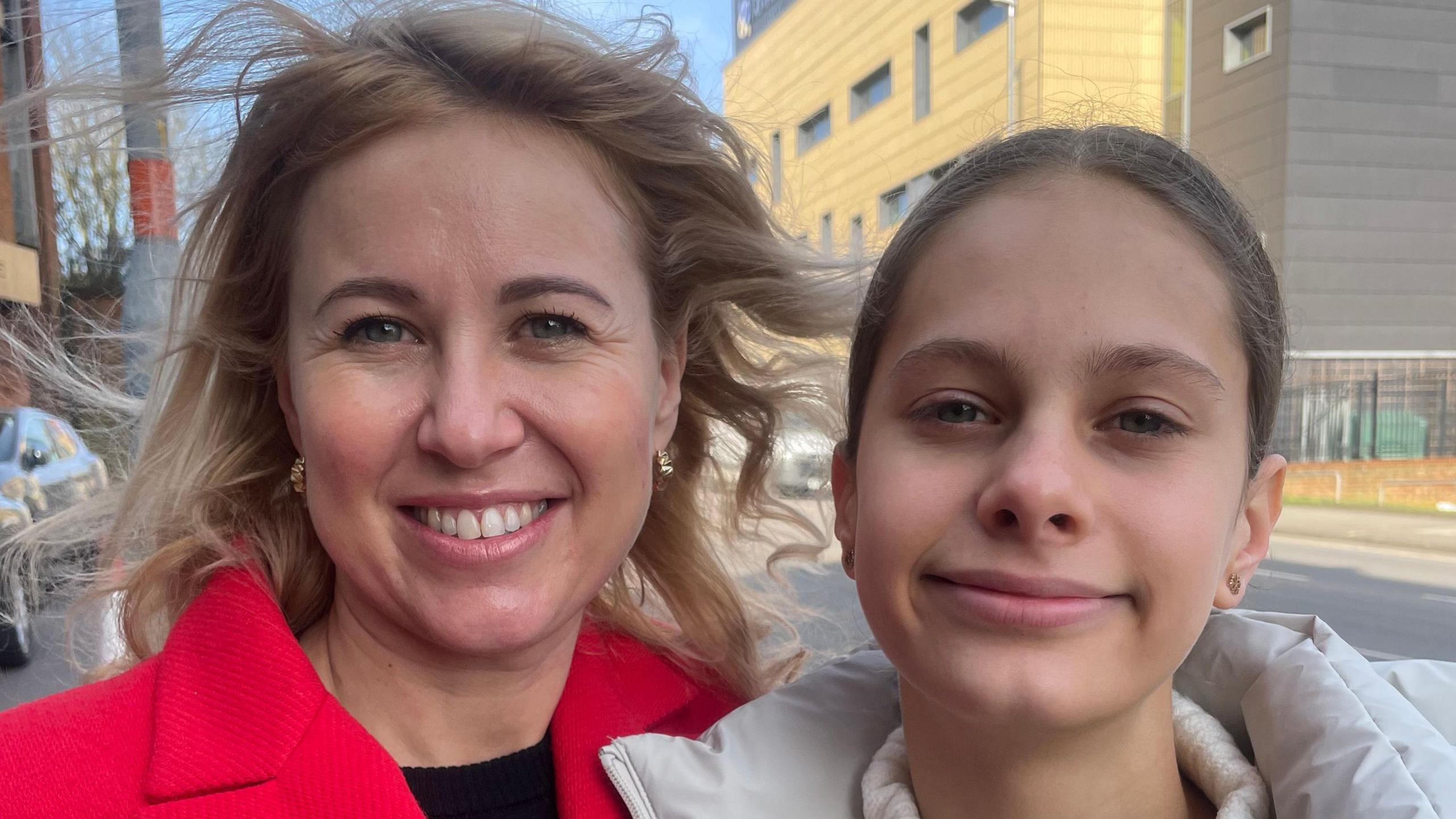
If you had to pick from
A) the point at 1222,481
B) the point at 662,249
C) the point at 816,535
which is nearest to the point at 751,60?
the point at 662,249

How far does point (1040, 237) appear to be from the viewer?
3.50 feet

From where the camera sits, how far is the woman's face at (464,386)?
1197mm

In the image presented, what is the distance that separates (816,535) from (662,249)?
747 millimetres

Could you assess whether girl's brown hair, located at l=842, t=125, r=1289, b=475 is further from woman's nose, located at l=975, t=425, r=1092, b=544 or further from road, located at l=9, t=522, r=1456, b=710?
road, located at l=9, t=522, r=1456, b=710

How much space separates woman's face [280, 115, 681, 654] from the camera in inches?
47.1

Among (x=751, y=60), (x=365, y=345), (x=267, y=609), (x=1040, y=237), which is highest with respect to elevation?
(x=751, y=60)

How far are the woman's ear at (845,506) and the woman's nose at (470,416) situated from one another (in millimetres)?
414

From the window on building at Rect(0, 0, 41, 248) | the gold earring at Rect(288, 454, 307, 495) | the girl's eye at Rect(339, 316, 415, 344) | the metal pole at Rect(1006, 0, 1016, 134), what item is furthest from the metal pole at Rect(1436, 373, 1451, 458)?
the window on building at Rect(0, 0, 41, 248)

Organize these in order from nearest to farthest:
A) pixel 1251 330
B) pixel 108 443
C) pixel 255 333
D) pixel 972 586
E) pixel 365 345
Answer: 1. pixel 972 586
2. pixel 1251 330
3. pixel 365 345
4. pixel 255 333
5. pixel 108 443

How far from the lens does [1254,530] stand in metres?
1.15

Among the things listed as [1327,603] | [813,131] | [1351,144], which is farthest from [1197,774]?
[1351,144]

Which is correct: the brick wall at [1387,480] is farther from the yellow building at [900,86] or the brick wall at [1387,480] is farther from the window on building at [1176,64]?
the yellow building at [900,86]

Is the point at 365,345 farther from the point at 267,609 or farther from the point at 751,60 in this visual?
the point at 751,60

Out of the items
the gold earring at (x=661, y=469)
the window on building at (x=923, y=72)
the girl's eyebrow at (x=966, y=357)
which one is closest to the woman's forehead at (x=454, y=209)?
the gold earring at (x=661, y=469)
